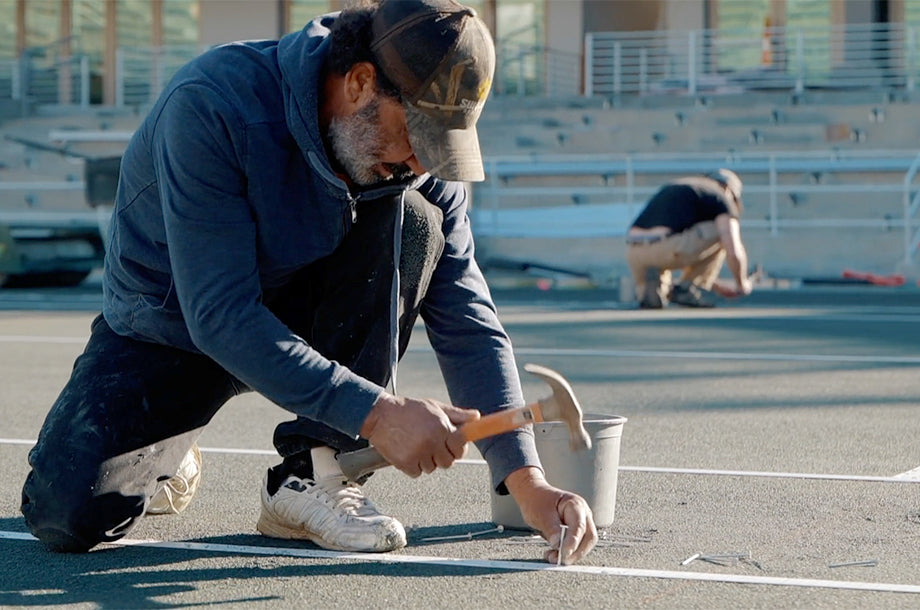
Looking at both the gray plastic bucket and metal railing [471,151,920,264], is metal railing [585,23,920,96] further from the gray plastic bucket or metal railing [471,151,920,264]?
the gray plastic bucket

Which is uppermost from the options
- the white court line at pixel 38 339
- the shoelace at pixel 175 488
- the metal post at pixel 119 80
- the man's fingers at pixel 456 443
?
the metal post at pixel 119 80

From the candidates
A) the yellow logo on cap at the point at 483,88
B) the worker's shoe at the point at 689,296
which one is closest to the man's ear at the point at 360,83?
the yellow logo on cap at the point at 483,88

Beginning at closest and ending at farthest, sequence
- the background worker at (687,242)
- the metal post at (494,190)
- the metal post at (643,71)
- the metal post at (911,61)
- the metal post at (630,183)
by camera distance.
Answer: the background worker at (687,242), the metal post at (630,183), the metal post at (494,190), the metal post at (911,61), the metal post at (643,71)

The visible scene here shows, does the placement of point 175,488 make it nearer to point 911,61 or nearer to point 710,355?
point 710,355

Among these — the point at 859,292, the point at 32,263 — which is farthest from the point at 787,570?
the point at 32,263

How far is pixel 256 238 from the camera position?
11.1ft

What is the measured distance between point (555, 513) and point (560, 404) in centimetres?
41

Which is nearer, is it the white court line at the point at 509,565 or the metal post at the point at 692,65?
the white court line at the point at 509,565

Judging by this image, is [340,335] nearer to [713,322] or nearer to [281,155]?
[281,155]

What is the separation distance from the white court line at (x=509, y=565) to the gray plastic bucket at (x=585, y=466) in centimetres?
28

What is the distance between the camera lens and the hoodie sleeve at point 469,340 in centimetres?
351

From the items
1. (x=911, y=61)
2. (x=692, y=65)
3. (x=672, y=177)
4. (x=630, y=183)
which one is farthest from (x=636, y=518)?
(x=911, y=61)

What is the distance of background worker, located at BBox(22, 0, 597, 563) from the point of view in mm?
3113

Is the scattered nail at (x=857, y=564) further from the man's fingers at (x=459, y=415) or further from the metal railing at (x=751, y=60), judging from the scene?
the metal railing at (x=751, y=60)
